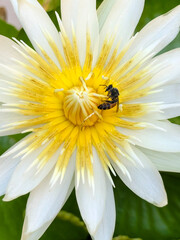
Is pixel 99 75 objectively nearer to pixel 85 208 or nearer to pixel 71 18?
pixel 71 18

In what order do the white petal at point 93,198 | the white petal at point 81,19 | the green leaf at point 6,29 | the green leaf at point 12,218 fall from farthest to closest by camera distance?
the green leaf at point 6,29, the green leaf at point 12,218, the white petal at point 81,19, the white petal at point 93,198

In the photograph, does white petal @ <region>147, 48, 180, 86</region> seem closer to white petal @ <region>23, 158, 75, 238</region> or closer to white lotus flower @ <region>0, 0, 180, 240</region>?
white lotus flower @ <region>0, 0, 180, 240</region>

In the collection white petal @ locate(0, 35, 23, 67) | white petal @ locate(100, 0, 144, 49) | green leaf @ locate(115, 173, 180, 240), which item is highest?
white petal @ locate(0, 35, 23, 67)

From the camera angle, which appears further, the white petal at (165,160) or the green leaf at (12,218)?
the green leaf at (12,218)

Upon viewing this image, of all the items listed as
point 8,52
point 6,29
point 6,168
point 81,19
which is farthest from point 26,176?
point 6,29

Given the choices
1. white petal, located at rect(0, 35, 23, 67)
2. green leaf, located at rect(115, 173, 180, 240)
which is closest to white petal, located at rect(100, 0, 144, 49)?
white petal, located at rect(0, 35, 23, 67)

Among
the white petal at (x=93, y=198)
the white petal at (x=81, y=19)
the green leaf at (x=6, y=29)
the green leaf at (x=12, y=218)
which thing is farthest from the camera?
the green leaf at (x=6, y=29)

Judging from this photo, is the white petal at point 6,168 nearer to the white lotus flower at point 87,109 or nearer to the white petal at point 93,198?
the white lotus flower at point 87,109

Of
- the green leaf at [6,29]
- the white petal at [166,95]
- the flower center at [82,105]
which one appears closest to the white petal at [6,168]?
the flower center at [82,105]
